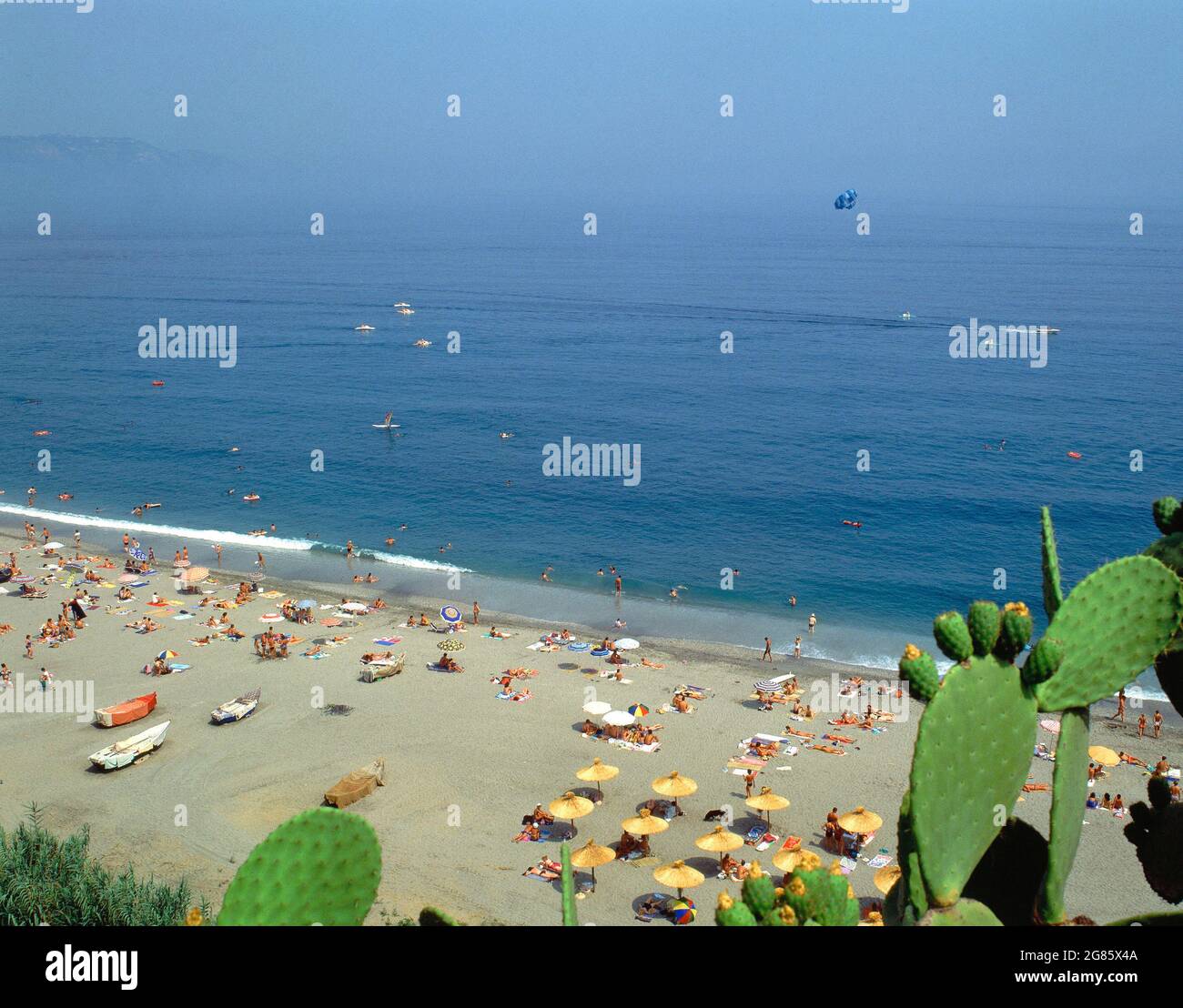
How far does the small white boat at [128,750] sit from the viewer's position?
2580 centimetres

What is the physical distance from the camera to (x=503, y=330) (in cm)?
10481

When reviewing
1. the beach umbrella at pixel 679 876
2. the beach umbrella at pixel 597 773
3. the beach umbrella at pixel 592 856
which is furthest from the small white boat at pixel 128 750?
the beach umbrella at pixel 679 876

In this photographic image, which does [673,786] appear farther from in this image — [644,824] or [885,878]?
[885,878]

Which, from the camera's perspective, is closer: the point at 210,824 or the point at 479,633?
the point at 210,824

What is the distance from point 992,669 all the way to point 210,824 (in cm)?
2112

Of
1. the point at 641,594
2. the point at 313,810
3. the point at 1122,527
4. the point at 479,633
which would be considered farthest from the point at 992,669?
the point at 1122,527

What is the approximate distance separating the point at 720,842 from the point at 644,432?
50.1 meters

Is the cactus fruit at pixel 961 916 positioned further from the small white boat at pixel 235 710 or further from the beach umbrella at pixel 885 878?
the small white boat at pixel 235 710

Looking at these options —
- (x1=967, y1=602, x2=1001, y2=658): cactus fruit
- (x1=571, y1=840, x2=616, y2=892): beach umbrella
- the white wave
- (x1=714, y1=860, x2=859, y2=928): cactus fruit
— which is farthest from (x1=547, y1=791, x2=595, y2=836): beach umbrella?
the white wave

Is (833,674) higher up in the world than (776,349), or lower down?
lower down

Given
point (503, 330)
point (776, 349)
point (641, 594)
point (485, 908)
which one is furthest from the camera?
point (503, 330)

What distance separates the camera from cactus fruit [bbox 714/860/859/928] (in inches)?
188

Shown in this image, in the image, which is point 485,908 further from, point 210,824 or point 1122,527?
point 1122,527

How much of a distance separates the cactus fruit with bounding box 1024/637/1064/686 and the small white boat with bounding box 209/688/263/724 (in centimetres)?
2611
